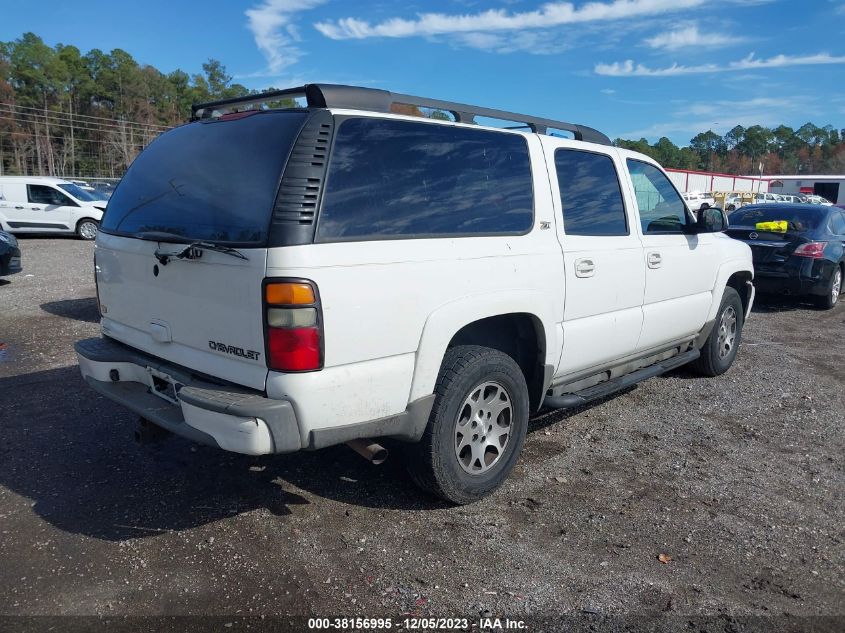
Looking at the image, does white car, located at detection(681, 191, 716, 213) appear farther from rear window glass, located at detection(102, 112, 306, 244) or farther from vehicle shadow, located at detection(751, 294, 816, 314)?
rear window glass, located at detection(102, 112, 306, 244)

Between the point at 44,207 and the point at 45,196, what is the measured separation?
0.34 metres

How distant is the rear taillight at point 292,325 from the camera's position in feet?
9.16

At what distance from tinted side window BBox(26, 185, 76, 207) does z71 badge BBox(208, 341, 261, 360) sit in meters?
18.1

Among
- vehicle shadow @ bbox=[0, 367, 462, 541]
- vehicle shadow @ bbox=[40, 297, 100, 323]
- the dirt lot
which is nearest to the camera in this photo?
the dirt lot

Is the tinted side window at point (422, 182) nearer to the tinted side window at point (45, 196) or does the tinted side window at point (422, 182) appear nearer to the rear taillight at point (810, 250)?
the rear taillight at point (810, 250)

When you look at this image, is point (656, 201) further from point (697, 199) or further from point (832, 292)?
point (697, 199)

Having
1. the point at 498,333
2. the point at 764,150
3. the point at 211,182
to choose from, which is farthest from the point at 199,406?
the point at 764,150

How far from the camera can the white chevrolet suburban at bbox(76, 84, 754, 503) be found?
2871 millimetres

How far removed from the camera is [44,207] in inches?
717

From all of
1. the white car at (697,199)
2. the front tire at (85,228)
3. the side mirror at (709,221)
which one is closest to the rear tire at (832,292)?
the side mirror at (709,221)

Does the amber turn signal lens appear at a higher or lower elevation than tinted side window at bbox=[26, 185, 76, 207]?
lower

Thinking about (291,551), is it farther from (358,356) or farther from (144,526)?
(358,356)

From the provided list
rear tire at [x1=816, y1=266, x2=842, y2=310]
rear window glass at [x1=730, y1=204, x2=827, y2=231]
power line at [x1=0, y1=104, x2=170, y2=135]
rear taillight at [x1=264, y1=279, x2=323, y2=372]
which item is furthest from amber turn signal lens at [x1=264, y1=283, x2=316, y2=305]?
power line at [x1=0, y1=104, x2=170, y2=135]

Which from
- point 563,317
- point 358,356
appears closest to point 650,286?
point 563,317
